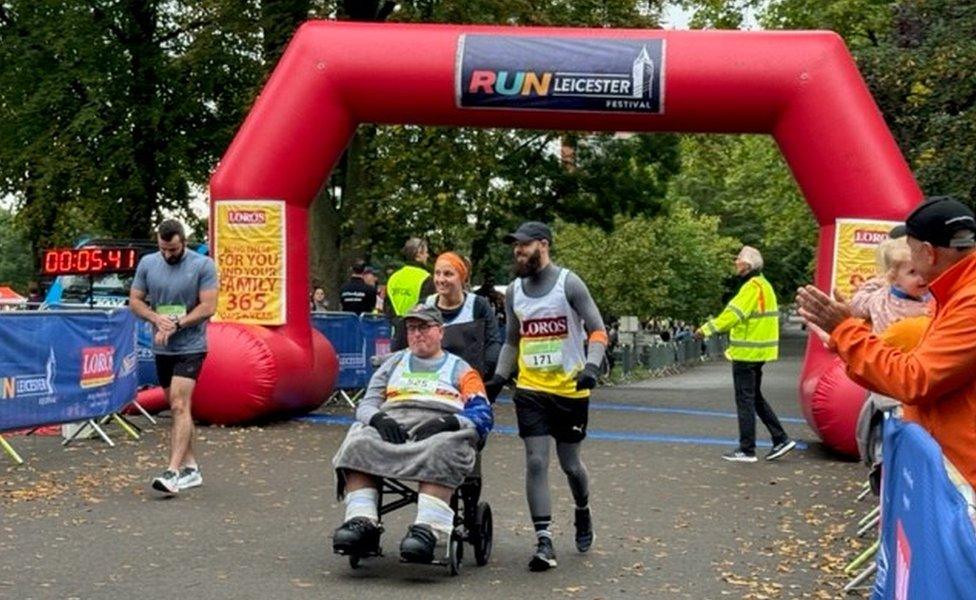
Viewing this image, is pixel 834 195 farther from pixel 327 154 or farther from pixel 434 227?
pixel 434 227

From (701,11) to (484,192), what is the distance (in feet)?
37.4

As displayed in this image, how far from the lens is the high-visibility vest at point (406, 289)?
1491 cm

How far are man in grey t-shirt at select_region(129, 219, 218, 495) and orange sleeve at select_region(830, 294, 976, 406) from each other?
696 cm

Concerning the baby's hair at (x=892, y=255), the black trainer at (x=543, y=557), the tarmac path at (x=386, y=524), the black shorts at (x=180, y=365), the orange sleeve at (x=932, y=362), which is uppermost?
the baby's hair at (x=892, y=255)

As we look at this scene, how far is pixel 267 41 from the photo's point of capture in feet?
80.9

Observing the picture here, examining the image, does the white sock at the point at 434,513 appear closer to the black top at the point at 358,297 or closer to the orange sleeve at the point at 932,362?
the orange sleeve at the point at 932,362

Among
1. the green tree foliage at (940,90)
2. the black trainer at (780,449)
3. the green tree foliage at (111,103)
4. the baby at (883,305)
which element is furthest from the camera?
the green tree foliage at (111,103)

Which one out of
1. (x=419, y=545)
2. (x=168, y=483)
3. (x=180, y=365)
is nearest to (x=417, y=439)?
(x=419, y=545)

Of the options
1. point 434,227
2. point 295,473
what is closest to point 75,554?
point 295,473

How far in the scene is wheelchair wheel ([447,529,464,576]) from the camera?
8.01 metres

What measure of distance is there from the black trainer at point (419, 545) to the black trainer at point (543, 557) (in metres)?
0.80

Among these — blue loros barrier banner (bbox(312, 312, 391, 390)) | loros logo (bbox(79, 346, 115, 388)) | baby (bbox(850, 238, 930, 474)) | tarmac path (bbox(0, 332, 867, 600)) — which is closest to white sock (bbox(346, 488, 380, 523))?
tarmac path (bbox(0, 332, 867, 600))

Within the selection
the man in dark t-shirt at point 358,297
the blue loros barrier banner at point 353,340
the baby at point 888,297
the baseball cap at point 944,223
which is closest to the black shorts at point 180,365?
the baby at point 888,297

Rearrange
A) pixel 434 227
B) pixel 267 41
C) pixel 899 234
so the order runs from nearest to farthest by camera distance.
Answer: pixel 899 234, pixel 267 41, pixel 434 227
